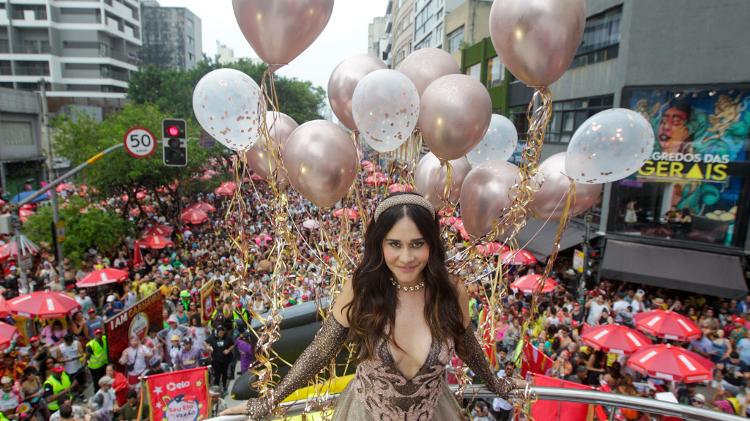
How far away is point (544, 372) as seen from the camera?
6.34m

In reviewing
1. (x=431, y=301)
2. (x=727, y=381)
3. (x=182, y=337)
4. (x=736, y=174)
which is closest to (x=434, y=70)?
(x=431, y=301)

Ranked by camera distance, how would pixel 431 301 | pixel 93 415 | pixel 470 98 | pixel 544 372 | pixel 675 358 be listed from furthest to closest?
pixel 544 372
pixel 675 358
pixel 93 415
pixel 470 98
pixel 431 301

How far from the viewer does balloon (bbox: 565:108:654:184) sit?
7.95 feet

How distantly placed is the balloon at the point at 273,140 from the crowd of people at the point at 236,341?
6.4 inches

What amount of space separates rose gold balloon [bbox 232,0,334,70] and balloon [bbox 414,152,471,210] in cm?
121

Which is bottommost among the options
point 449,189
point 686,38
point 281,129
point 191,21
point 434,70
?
point 449,189

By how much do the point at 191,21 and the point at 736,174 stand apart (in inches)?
2656

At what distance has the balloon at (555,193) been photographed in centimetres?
284

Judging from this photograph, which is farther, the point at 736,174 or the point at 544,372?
the point at 736,174

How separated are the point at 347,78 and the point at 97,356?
6056 mm

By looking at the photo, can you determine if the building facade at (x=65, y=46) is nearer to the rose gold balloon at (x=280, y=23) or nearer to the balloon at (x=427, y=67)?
the balloon at (x=427, y=67)

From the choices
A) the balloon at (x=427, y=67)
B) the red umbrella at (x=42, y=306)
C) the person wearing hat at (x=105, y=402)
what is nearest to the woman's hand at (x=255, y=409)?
the balloon at (x=427, y=67)

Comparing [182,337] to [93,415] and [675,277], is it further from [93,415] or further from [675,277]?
[675,277]

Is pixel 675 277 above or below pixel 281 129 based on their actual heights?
below
